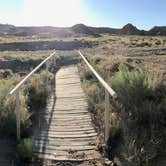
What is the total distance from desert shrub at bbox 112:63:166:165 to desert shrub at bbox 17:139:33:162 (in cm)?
177

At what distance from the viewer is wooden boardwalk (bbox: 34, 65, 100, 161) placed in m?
7.97

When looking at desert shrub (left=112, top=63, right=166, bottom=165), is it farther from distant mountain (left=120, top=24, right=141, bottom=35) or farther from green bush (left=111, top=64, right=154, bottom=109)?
distant mountain (left=120, top=24, right=141, bottom=35)

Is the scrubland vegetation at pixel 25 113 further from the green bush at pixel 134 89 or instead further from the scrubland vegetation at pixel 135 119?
the green bush at pixel 134 89

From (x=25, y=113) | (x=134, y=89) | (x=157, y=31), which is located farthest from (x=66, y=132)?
(x=157, y=31)

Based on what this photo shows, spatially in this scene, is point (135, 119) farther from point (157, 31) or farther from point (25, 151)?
point (157, 31)

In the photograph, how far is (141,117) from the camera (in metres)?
8.77

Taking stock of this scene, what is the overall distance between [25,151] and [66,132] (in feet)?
5.85

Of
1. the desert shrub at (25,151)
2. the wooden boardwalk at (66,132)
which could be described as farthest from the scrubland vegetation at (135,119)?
the desert shrub at (25,151)

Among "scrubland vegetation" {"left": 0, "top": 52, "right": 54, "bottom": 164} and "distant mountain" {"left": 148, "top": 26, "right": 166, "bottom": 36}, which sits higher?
"distant mountain" {"left": 148, "top": 26, "right": 166, "bottom": 36}

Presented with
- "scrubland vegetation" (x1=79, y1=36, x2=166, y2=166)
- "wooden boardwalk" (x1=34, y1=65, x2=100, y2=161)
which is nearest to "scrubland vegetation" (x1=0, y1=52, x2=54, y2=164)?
"wooden boardwalk" (x1=34, y1=65, x2=100, y2=161)

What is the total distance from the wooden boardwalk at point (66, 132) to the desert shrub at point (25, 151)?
243 mm

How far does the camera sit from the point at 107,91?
319 inches

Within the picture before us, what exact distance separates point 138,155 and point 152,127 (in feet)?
4.14

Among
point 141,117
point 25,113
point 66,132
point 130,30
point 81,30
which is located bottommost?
point 66,132
